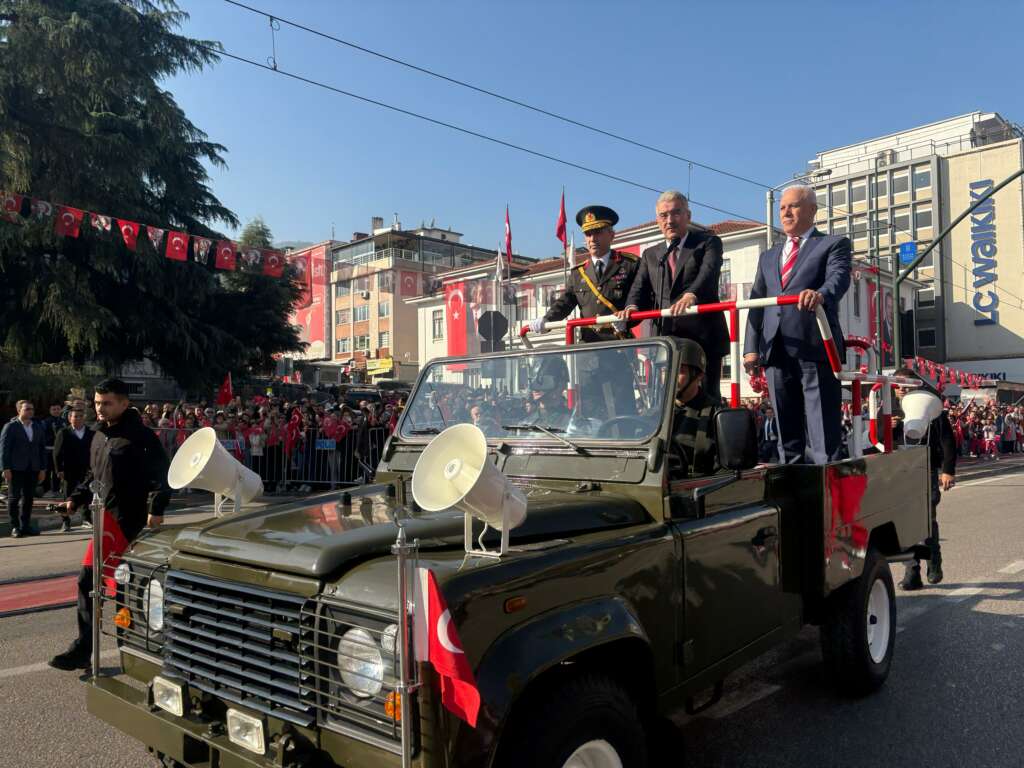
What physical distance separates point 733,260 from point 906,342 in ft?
59.9

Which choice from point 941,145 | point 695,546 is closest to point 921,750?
point 695,546

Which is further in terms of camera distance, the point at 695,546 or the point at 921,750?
the point at 921,750

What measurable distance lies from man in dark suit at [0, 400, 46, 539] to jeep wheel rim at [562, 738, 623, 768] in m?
10.9

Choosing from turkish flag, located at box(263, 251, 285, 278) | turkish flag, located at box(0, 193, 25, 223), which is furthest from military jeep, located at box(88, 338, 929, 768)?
turkish flag, located at box(0, 193, 25, 223)

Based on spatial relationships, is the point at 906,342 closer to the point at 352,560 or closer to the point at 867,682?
the point at 867,682

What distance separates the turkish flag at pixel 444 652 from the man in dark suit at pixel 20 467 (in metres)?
11.0

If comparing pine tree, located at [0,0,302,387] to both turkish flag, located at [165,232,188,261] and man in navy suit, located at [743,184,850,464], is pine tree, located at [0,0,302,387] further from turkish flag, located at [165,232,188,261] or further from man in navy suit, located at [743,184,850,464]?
man in navy suit, located at [743,184,850,464]

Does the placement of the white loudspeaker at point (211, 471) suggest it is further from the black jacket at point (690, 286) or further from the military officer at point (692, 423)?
the black jacket at point (690, 286)

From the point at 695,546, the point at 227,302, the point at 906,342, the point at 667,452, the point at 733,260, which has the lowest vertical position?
the point at 695,546

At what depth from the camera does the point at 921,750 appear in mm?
3713

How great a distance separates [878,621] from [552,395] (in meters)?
2.66

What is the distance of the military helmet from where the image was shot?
3.45m

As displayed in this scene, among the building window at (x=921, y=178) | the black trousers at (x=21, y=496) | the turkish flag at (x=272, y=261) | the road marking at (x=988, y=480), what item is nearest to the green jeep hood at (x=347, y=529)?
the black trousers at (x=21, y=496)

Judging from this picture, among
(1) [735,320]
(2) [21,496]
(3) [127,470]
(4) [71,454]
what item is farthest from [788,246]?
(2) [21,496]
